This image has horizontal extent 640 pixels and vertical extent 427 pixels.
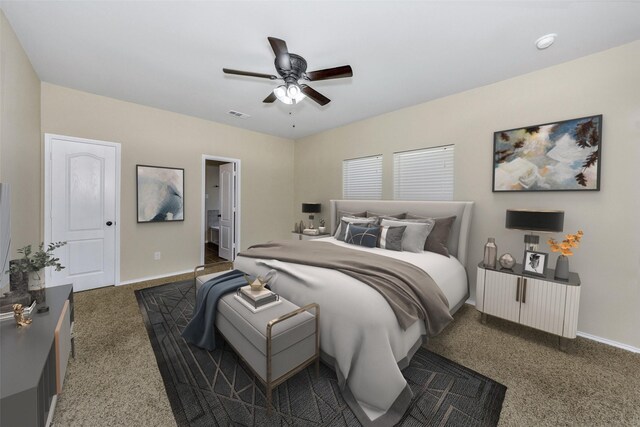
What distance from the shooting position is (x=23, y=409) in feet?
3.40

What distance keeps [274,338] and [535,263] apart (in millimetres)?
2520

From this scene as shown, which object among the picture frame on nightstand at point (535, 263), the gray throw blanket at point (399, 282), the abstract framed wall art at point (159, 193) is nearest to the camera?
the gray throw blanket at point (399, 282)

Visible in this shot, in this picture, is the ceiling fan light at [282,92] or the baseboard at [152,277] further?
the baseboard at [152,277]

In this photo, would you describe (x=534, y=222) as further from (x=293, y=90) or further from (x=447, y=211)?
(x=293, y=90)

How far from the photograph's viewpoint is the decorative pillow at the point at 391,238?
3064 millimetres

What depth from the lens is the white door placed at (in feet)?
16.8

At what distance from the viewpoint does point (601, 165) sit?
7.71 feet

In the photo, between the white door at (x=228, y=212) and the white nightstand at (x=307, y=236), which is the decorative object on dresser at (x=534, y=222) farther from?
the white door at (x=228, y=212)

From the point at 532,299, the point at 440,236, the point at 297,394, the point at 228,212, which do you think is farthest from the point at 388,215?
the point at 228,212

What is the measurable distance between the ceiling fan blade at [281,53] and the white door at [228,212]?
3272 mm

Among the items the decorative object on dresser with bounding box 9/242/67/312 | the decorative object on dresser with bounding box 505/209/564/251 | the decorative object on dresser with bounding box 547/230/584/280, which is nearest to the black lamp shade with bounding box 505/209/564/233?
the decorative object on dresser with bounding box 505/209/564/251

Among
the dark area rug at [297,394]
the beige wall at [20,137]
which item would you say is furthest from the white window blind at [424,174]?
the beige wall at [20,137]

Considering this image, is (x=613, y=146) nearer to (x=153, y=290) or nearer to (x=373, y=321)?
(x=373, y=321)

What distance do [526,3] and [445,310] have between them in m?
2.41
